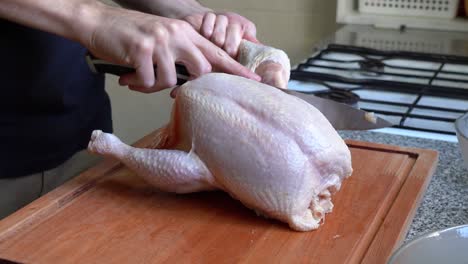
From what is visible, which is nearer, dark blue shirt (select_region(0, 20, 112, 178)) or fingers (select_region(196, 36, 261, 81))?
fingers (select_region(196, 36, 261, 81))

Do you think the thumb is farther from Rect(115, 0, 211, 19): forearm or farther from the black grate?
the black grate

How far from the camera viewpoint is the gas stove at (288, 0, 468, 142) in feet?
4.13

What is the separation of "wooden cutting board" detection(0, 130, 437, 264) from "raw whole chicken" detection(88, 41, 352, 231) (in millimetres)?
27

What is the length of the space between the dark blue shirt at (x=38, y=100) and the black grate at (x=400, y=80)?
430 millimetres

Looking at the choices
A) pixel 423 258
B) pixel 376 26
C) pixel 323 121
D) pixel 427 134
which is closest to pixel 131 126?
pixel 376 26

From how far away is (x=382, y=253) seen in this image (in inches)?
32.8

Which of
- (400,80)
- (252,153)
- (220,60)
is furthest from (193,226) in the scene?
(400,80)

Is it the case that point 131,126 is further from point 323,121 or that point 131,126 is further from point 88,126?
point 323,121

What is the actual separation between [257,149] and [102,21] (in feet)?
0.88

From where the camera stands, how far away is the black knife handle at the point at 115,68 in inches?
38.8

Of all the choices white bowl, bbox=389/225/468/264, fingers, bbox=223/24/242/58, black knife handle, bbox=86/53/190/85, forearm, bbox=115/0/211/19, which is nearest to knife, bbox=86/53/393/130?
black knife handle, bbox=86/53/190/85

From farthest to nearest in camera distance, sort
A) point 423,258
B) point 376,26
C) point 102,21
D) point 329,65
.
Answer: point 376,26 → point 329,65 → point 102,21 → point 423,258

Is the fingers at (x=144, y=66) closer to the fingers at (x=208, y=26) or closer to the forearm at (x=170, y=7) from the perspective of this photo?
the fingers at (x=208, y=26)

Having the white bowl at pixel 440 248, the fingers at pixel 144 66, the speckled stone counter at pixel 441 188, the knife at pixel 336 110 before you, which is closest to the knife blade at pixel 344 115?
the knife at pixel 336 110
